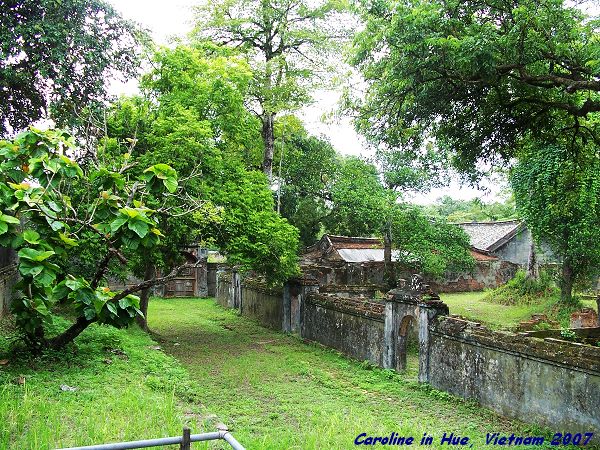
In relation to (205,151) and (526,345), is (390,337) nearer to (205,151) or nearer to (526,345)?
(526,345)

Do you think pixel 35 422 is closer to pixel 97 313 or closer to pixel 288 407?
pixel 97 313

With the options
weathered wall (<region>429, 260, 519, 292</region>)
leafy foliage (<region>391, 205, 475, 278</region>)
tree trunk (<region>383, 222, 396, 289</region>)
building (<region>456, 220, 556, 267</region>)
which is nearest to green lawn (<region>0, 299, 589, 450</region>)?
tree trunk (<region>383, 222, 396, 289</region>)

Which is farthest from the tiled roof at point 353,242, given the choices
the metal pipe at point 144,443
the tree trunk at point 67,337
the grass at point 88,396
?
the metal pipe at point 144,443

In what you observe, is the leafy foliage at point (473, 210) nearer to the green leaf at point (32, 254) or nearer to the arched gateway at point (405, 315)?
the arched gateway at point (405, 315)

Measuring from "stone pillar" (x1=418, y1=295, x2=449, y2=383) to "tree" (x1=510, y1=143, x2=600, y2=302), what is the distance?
4.86 m

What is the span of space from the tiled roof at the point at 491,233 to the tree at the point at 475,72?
23.2 metres

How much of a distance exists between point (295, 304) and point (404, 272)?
36.7 feet

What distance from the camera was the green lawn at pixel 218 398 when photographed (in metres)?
5.65

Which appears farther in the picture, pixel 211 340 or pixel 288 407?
A: pixel 211 340

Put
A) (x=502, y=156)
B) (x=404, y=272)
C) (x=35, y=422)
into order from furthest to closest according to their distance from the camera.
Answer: (x=404, y=272)
(x=502, y=156)
(x=35, y=422)

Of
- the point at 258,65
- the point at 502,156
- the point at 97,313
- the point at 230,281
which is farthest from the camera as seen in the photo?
the point at 230,281

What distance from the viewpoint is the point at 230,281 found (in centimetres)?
2272

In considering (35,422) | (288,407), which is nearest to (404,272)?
(288,407)

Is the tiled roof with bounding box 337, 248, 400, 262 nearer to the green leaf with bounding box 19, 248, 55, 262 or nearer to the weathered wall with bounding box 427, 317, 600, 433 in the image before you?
the weathered wall with bounding box 427, 317, 600, 433
